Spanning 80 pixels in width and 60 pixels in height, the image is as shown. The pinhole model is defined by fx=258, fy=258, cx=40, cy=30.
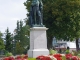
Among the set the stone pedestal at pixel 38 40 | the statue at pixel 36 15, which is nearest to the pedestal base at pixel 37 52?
the stone pedestal at pixel 38 40

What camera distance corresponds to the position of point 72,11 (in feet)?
136

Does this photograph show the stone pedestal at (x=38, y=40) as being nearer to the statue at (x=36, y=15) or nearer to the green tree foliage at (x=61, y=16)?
the statue at (x=36, y=15)

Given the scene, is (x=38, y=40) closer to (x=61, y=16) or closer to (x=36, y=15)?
(x=36, y=15)

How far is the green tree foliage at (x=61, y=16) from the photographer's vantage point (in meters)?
40.7

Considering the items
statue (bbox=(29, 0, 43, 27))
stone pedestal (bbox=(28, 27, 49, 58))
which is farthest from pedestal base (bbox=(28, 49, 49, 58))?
statue (bbox=(29, 0, 43, 27))

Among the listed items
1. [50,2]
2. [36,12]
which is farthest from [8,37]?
[36,12]

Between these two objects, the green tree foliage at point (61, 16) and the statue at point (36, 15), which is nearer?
the statue at point (36, 15)

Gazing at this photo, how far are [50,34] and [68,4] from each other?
5576 millimetres

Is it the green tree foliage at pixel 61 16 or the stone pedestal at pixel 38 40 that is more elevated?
the green tree foliage at pixel 61 16

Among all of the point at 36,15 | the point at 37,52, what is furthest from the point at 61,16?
the point at 37,52

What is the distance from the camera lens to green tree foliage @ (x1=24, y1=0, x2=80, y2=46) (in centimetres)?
4072

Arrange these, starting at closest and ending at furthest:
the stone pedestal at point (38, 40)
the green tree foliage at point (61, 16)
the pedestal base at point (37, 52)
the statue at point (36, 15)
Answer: the pedestal base at point (37, 52) < the stone pedestal at point (38, 40) < the statue at point (36, 15) < the green tree foliage at point (61, 16)

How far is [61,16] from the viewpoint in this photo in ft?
133

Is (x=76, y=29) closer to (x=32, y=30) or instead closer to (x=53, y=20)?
(x=53, y=20)
